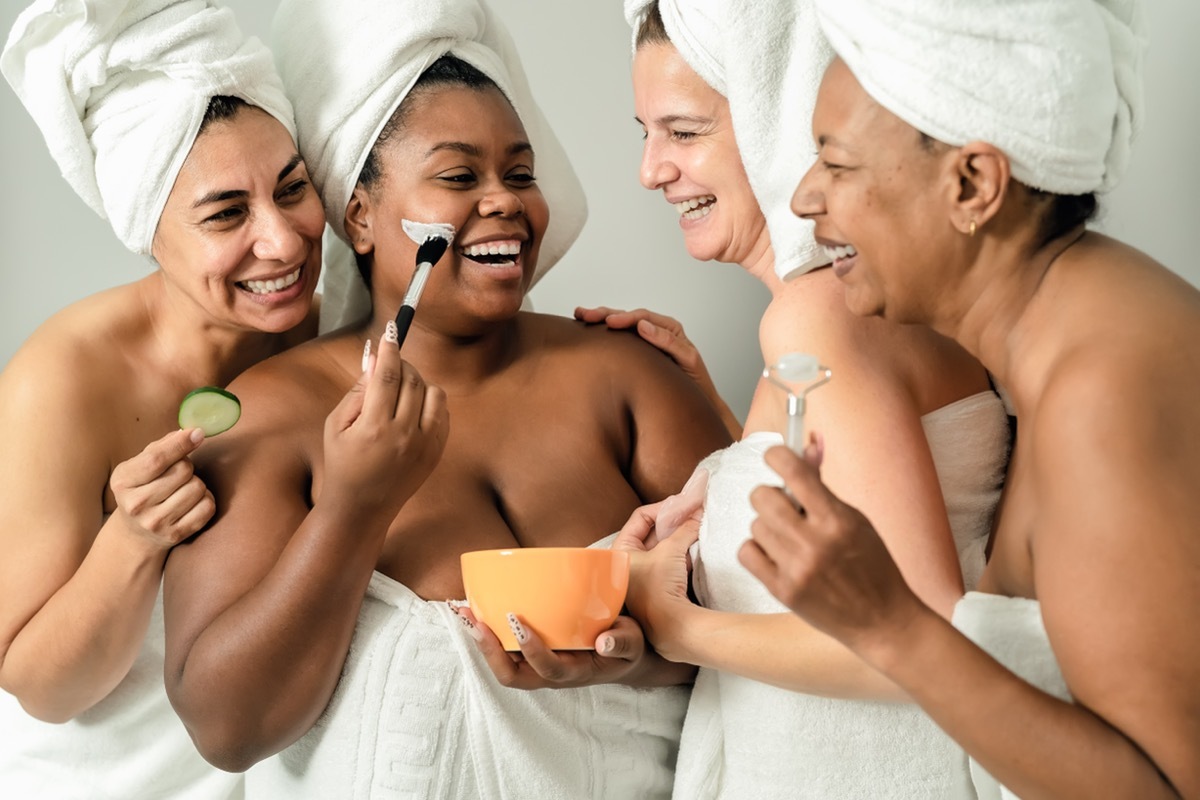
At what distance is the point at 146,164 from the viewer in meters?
1.58

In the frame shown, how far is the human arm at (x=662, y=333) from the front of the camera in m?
1.75

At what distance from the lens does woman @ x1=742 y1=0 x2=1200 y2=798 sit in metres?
0.87

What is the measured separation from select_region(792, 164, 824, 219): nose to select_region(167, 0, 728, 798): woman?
0.44m

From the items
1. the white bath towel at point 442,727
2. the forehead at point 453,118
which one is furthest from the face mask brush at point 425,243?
the white bath towel at point 442,727

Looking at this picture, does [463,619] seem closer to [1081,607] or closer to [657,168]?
[657,168]

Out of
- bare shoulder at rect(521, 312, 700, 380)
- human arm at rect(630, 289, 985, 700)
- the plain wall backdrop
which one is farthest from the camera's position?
the plain wall backdrop

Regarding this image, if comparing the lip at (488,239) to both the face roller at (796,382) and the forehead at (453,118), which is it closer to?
the forehead at (453,118)

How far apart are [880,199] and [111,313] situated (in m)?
1.07

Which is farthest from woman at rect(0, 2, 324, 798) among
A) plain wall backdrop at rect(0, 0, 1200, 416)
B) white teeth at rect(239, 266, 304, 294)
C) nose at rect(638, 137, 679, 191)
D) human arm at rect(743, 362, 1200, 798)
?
human arm at rect(743, 362, 1200, 798)

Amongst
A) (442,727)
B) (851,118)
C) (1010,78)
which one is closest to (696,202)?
(851,118)

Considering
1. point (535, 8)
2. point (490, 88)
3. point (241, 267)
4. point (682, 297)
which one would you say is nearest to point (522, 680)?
point (241, 267)

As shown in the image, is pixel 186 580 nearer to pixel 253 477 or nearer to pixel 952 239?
pixel 253 477

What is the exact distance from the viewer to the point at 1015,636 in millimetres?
1018

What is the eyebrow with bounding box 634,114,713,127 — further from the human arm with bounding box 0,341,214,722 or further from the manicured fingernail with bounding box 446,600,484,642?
the human arm with bounding box 0,341,214,722
